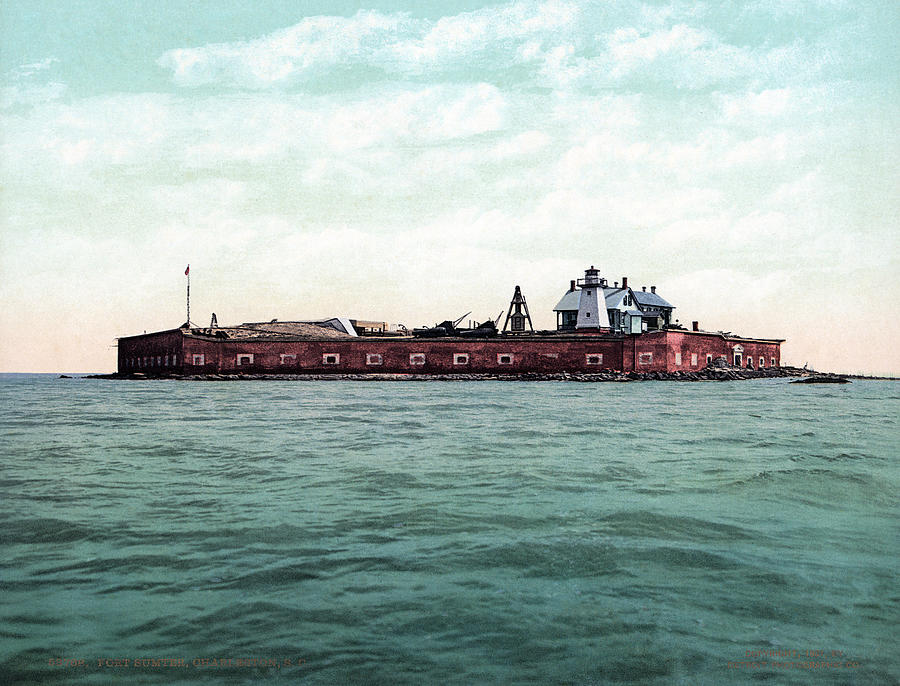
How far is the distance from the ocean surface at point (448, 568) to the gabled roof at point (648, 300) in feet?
170

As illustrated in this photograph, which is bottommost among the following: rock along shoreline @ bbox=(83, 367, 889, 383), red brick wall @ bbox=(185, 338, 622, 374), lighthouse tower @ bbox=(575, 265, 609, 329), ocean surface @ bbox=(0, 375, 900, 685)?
ocean surface @ bbox=(0, 375, 900, 685)

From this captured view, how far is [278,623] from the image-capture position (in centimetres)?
401

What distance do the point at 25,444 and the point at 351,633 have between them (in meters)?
11.3

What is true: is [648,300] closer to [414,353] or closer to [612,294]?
[612,294]

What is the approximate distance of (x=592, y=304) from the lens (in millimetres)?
57344

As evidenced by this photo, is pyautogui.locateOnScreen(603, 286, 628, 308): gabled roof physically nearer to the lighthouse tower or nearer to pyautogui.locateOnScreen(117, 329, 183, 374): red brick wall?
the lighthouse tower

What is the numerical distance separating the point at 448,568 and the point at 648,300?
60148mm

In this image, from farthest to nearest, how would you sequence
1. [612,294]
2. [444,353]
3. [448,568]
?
[612,294] → [444,353] → [448,568]

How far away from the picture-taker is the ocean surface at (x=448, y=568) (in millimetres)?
3627

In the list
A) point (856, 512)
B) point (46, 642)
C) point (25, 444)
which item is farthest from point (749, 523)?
point (25, 444)

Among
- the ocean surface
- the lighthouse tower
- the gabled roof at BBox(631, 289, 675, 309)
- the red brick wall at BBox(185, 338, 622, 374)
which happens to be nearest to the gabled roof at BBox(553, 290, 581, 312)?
the lighthouse tower

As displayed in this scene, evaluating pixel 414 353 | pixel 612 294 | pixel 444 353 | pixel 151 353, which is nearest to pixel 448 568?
pixel 444 353

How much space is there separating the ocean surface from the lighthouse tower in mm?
45935

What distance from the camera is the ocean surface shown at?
363 cm
